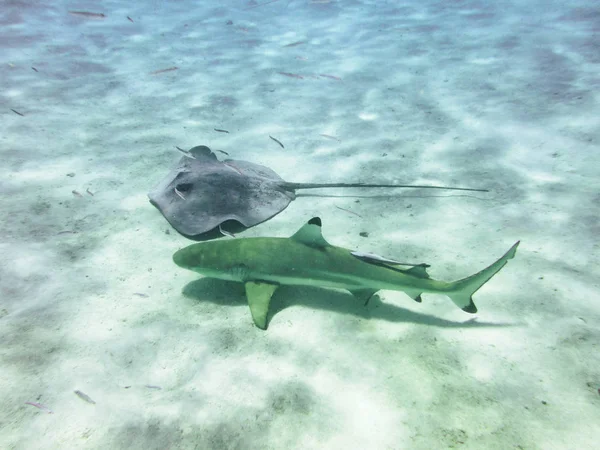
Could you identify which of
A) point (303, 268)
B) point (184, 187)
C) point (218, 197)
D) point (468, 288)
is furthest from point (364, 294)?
point (184, 187)

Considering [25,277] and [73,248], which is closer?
[25,277]

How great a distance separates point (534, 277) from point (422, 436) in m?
2.47

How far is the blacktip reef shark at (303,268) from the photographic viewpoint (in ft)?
11.3

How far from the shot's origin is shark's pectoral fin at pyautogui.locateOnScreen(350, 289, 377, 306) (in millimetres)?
3600

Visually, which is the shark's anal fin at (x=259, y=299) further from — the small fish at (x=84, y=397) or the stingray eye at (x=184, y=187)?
the stingray eye at (x=184, y=187)

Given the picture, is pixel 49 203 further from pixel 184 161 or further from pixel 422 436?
pixel 422 436

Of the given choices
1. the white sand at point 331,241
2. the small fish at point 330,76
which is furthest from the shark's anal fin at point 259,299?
the small fish at point 330,76

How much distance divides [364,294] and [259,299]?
112 centimetres

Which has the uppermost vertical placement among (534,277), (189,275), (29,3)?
(29,3)

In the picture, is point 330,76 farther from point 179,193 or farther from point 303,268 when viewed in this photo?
point 303,268

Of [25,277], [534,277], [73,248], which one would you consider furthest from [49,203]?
[534,277]

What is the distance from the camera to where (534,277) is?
391 cm

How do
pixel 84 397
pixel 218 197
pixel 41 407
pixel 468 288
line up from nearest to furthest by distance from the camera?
pixel 41 407 < pixel 84 397 < pixel 468 288 < pixel 218 197

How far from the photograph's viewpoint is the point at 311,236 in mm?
3637
